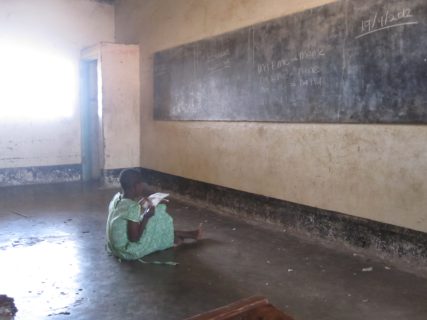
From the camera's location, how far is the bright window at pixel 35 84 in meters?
6.85

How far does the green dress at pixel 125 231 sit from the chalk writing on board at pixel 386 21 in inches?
89.1

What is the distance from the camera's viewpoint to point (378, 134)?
3.37 metres

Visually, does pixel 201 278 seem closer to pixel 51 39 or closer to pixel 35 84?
pixel 35 84

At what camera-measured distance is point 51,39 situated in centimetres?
721

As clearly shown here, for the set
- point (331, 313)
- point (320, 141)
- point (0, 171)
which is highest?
point (320, 141)

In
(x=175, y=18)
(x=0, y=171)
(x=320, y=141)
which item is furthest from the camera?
(x=0, y=171)

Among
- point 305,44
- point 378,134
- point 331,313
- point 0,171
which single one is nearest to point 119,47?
point 0,171

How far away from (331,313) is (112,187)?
5142 millimetres

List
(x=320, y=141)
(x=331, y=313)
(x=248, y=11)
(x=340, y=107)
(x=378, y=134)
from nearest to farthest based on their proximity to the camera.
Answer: (x=331, y=313) < (x=378, y=134) < (x=340, y=107) < (x=320, y=141) < (x=248, y=11)

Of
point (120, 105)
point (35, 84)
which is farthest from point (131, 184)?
point (35, 84)

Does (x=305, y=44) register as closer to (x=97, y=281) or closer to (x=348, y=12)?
(x=348, y=12)

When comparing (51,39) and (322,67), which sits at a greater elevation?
(51,39)

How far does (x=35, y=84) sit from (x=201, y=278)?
5.41 m

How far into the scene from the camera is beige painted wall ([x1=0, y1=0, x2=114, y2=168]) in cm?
690
